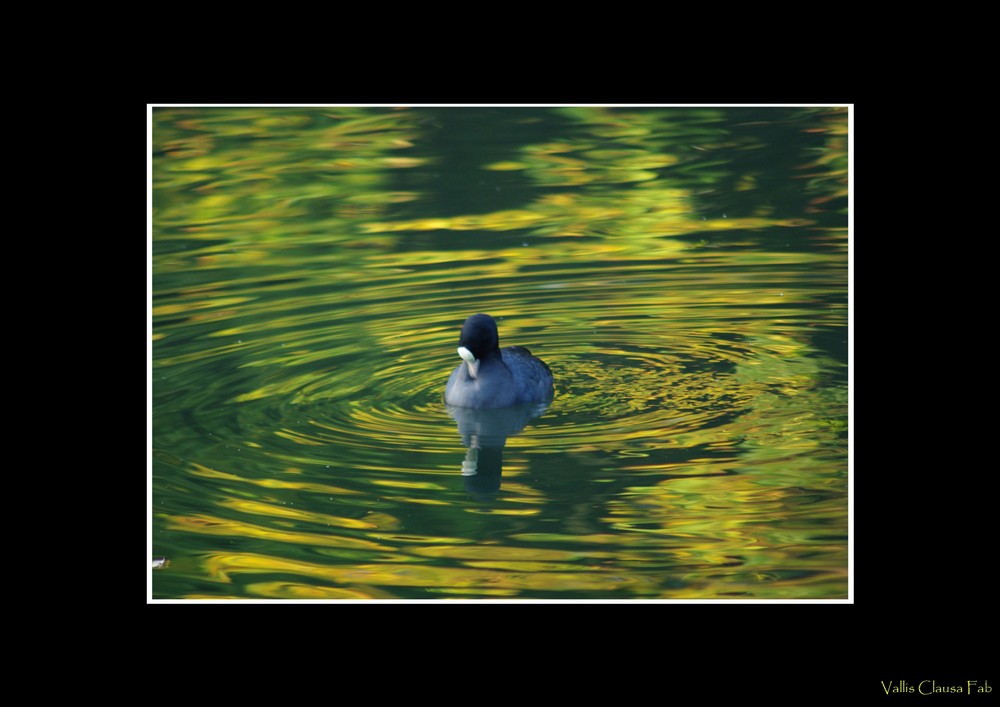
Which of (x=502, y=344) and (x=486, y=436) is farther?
(x=502, y=344)

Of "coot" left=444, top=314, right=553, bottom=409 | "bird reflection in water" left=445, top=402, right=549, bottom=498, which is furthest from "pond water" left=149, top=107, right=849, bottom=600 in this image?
"coot" left=444, top=314, right=553, bottom=409

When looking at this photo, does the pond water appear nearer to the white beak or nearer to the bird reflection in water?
the bird reflection in water

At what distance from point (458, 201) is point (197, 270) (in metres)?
2.99

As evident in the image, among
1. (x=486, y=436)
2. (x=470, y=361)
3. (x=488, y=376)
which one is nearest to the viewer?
(x=486, y=436)

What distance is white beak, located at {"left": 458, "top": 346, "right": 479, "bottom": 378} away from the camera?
34.0 feet

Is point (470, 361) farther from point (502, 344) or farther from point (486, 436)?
point (502, 344)

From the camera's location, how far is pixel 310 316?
1254 centimetres

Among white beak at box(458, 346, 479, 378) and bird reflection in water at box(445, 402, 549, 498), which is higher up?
white beak at box(458, 346, 479, 378)

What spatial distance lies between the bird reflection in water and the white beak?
0.29m

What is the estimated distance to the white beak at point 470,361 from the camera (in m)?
10.4

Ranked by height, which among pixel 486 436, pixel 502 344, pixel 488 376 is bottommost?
pixel 486 436

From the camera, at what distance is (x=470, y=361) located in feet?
34.4

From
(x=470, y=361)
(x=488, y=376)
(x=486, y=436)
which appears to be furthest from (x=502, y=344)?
(x=486, y=436)

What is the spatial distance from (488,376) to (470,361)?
210 millimetres
